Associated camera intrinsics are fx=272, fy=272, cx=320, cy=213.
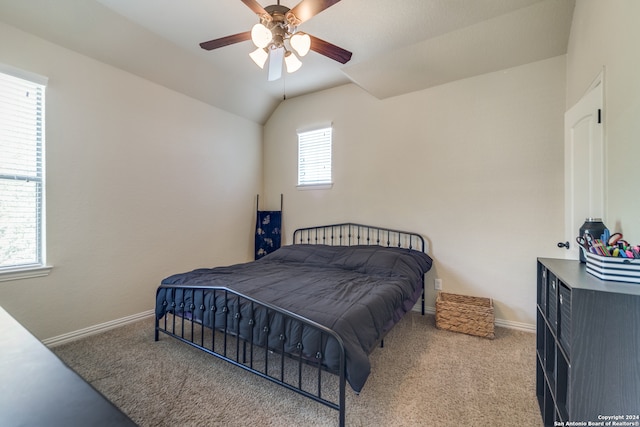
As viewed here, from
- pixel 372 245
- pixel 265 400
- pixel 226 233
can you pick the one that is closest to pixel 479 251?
pixel 372 245

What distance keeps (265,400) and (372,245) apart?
2136mm

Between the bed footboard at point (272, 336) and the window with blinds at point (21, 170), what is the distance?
1.24 meters

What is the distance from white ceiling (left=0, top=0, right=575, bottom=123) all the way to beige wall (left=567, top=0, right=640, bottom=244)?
666 mm

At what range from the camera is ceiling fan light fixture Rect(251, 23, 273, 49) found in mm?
1754

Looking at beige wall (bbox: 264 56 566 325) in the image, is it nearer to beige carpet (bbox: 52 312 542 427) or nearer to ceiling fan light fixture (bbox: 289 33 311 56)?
beige carpet (bbox: 52 312 542 427)

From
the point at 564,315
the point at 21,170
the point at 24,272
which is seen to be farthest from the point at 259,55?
the point at 24,272

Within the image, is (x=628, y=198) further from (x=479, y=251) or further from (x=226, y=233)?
(x=226, y=233)

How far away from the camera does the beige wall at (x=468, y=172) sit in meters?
2.71

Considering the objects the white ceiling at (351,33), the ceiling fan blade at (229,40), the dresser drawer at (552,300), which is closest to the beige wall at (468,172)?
the white ceiling at (351,33)

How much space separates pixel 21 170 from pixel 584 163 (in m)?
4.48

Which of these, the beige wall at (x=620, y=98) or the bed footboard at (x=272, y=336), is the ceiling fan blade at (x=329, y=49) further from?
the bed footboard at (x=272, y=336)

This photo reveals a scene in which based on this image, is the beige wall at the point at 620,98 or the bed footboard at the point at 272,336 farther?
the bed footboard at the point at 272,336

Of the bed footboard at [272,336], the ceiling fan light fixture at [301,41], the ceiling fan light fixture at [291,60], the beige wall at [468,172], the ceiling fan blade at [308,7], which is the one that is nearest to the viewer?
the bed footboard at [272,336]

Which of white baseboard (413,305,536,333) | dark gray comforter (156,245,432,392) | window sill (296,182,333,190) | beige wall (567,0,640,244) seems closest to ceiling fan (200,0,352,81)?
beige wall (567,0,640,244)
